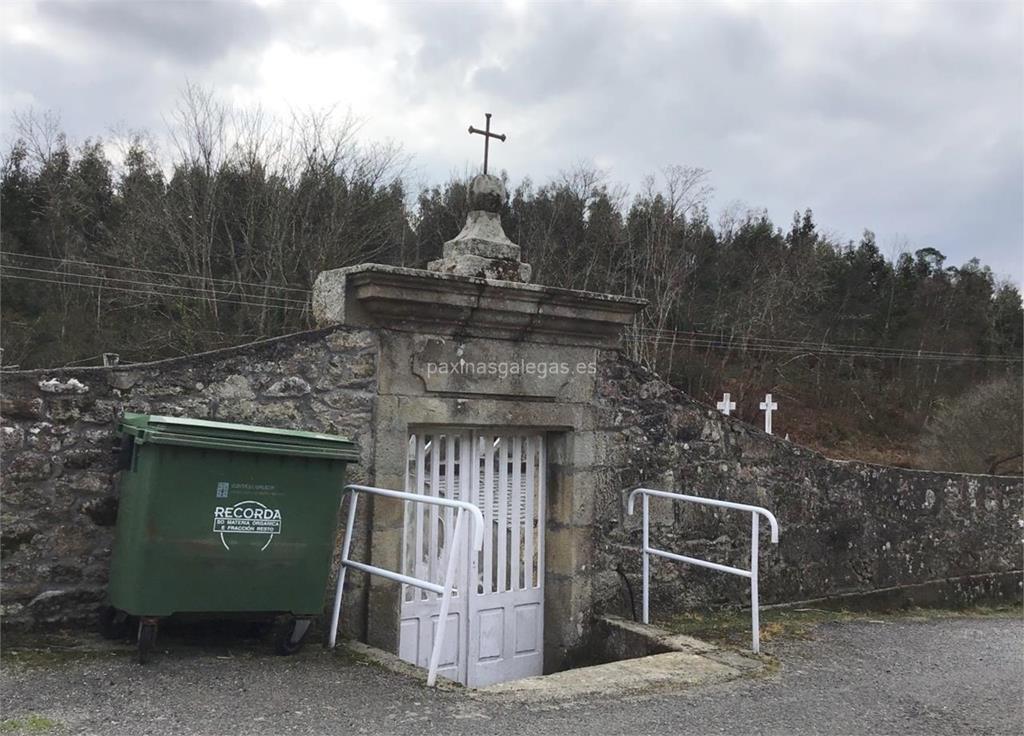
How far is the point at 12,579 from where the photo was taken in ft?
13.4

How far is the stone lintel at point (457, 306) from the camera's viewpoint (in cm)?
487

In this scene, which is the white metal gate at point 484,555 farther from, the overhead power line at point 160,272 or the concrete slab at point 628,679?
the overhead power line at point 160,272

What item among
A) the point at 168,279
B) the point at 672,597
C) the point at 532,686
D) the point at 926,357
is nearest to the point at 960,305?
the point at 926,357

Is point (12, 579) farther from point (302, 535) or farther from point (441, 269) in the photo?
point (441, 269)

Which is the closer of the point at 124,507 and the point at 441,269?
the point at 124,507

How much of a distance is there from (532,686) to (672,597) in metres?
2.29

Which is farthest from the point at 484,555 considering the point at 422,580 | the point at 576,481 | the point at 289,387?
the point at 289,387

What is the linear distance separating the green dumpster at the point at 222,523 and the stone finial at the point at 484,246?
164 cm

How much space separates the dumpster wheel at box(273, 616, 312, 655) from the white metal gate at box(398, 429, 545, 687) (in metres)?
0.99

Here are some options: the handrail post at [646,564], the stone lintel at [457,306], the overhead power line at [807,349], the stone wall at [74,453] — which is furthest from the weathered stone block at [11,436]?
the overhead power line at [807,349]

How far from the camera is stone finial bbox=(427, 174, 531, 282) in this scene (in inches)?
213

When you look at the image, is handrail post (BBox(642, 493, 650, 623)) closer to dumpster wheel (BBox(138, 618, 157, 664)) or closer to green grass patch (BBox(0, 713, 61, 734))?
dumpster wheel (BBox(138, 618, 157, 664))

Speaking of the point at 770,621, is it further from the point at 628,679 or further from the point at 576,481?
the point at 628,679

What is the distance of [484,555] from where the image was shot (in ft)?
18.5
